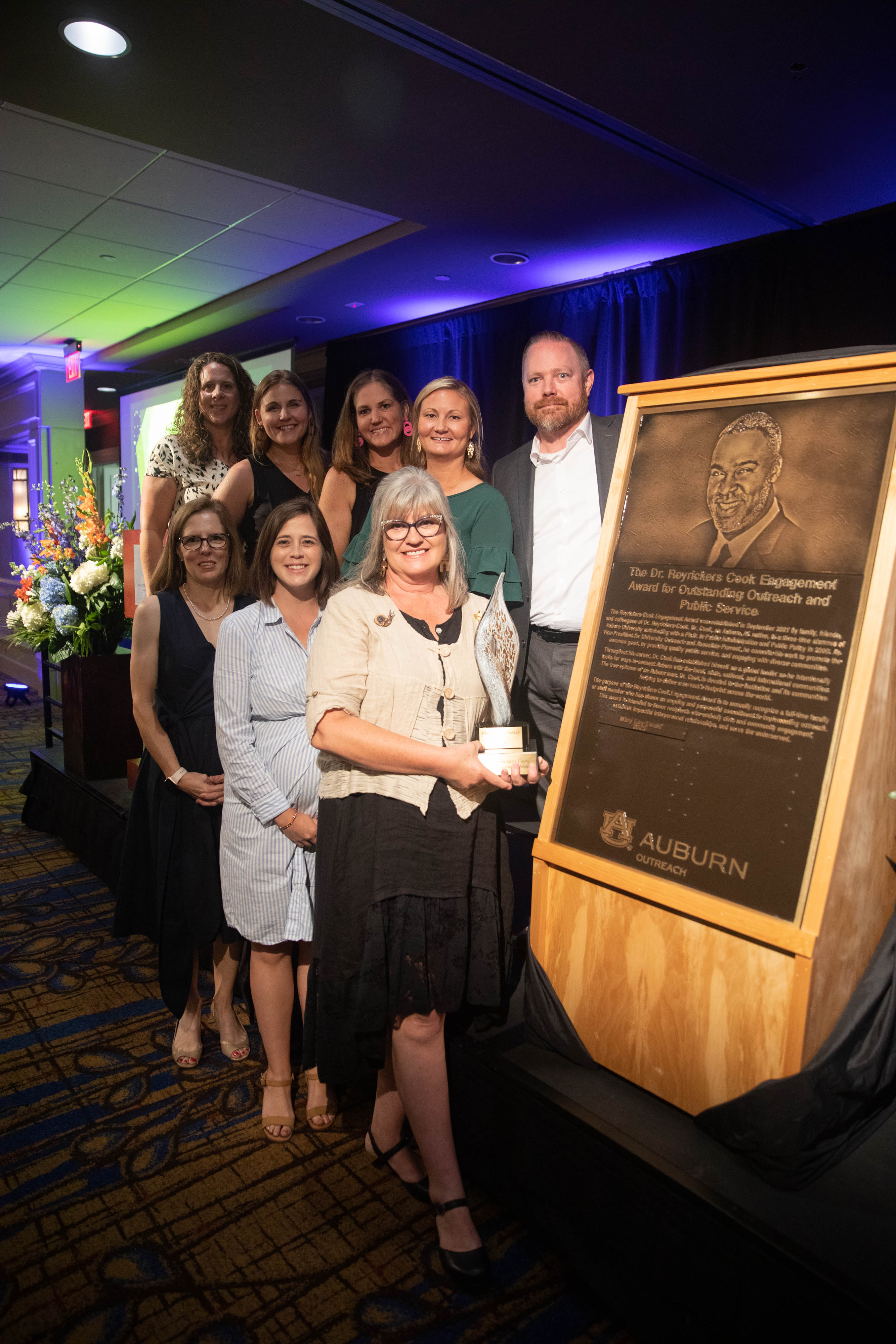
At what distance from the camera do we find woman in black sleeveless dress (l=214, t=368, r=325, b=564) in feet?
9.60

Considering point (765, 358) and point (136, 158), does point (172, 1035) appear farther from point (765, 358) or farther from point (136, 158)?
point (136, 158)

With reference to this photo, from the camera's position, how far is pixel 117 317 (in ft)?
22.5

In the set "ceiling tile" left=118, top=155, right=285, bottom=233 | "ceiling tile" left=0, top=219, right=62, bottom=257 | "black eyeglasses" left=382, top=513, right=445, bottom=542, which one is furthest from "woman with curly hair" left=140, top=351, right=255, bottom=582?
"ceiling tile" left=0, top=219, right=62, bottom=257

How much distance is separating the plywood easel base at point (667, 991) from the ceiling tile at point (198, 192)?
3700mm

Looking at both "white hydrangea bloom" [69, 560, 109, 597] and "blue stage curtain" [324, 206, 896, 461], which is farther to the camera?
"white hydrangea bloom" [69, 560, 109, 597]

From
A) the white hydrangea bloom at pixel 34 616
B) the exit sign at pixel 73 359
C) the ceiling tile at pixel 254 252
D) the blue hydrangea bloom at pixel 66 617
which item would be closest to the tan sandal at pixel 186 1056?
the blue hydrangea bloom at pixel 66 617

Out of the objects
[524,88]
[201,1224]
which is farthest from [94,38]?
[201,1224]

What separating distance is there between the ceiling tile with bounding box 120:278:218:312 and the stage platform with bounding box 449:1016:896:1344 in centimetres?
558

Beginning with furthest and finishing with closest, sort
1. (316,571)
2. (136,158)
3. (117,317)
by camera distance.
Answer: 1. (117,317)
2. (136,158)
3. (316,571)

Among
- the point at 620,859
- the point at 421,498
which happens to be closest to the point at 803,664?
the point at 620,859

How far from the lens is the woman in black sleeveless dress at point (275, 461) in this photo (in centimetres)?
293

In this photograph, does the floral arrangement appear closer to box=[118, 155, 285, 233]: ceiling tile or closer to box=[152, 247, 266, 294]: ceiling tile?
box=[118, 155, 285, 233]: ceiling tile

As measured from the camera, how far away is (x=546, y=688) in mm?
2559

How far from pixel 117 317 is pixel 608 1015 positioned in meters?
6.90
